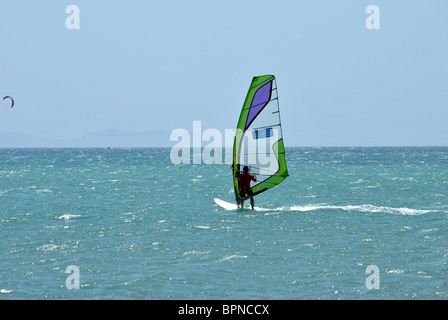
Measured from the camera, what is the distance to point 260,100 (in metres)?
17.9

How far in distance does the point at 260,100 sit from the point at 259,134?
1009mm

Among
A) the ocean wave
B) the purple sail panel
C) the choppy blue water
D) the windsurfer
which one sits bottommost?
the ocean wave

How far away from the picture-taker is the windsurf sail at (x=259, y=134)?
17.9m

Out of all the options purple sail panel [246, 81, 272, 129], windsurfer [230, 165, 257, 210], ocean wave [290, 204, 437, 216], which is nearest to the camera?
purple sail panel [246, 81, 272, 129]

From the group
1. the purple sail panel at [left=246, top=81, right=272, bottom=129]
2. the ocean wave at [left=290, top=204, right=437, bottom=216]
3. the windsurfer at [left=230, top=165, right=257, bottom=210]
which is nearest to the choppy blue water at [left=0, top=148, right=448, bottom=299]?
the ocean wave at [left=290, top=204, right=437, bottom=216]

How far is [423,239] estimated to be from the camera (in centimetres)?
1411

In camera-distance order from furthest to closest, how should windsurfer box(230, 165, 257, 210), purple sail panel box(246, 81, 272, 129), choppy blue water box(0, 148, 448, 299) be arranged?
1. windsurfer box(230, 165, 257, 210)
2. purple sail panel box(246, 81, 272, 129)
3. choppy blue water box(0, 148, 448, 299)

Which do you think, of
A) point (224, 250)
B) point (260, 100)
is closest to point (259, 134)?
point (260, 100)

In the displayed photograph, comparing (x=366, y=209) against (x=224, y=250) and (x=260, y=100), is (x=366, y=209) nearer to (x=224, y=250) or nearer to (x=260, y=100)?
(x=260, y=100)

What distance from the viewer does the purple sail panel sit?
17859 millimetres

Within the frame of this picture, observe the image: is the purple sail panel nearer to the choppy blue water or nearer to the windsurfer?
the windsurfer

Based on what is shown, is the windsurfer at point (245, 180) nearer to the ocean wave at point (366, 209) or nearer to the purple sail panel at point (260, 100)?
the purple sail panel at point (260, 100)

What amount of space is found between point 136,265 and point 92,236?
3.73m

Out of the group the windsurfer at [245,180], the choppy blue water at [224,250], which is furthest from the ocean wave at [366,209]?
the windsurfer at [245,180]
